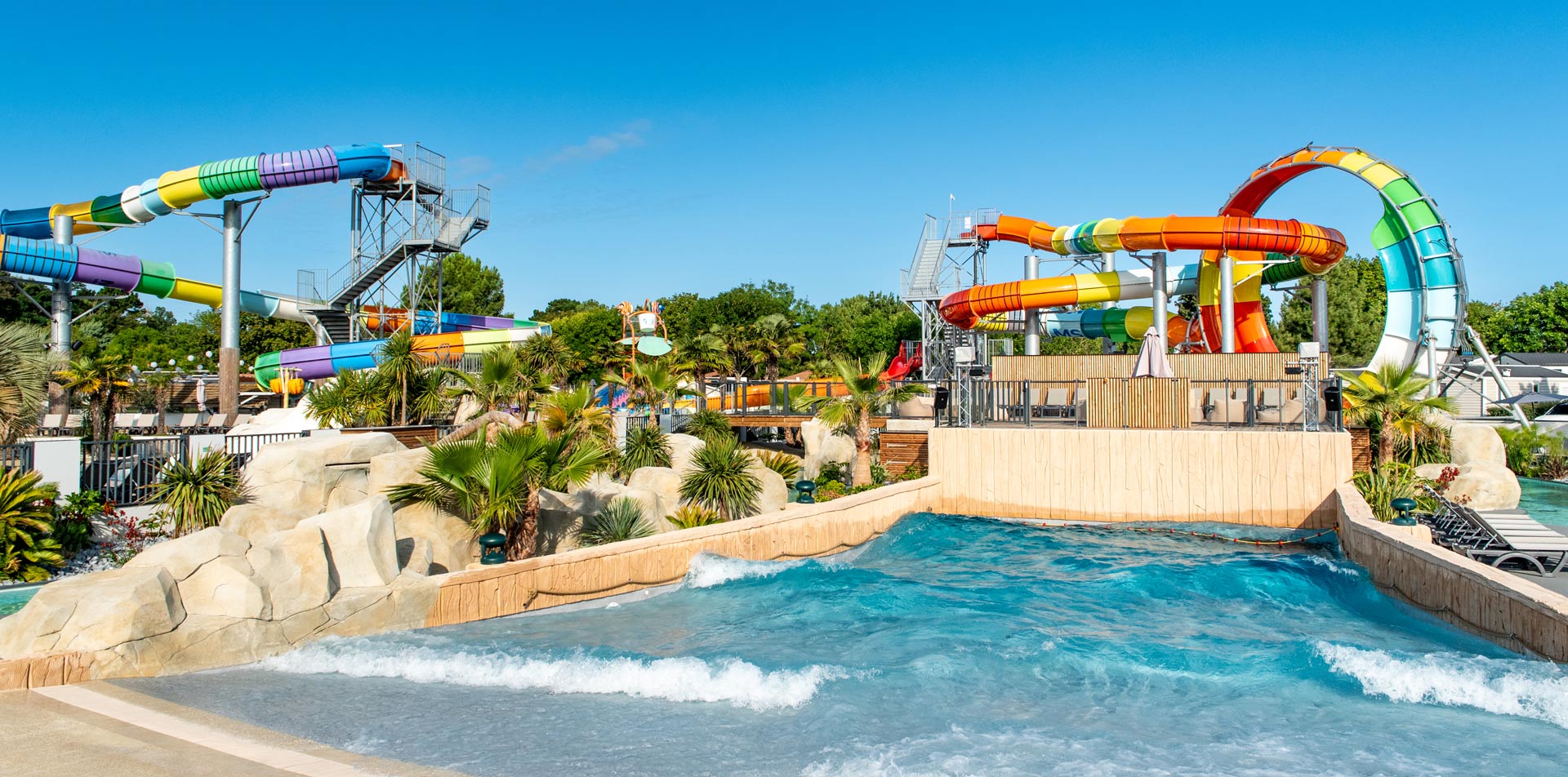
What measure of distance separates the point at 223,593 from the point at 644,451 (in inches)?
402

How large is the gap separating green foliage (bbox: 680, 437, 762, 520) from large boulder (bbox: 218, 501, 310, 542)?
6.28 m

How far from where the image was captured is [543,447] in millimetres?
12359

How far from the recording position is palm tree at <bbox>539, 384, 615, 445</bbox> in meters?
14.5

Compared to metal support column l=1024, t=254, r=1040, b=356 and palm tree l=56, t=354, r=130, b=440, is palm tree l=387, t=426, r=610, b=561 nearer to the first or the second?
palm tree l=56, t=354, r=130, b=440

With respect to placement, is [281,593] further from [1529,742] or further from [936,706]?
[1529,742]

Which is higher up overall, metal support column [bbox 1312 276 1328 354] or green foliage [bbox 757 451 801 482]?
metal support column [bbox 1312 276 1328 354]

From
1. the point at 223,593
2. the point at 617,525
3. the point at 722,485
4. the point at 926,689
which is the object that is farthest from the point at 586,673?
the point at 722,485

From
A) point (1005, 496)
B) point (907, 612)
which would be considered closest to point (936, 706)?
point (907, 612)

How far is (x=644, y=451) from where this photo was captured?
1933 centimetres

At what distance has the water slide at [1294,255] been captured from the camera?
24.5 m

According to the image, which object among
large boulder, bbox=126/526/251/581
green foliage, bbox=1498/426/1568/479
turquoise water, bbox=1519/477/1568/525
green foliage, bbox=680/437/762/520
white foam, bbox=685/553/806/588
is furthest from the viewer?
green foliage, bbox=1498/426/1568/479

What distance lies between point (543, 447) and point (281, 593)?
3544 mm

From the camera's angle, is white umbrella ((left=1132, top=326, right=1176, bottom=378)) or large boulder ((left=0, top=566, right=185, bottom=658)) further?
white umbrella ((left=1132, top=326, right=1176, bottom=378))

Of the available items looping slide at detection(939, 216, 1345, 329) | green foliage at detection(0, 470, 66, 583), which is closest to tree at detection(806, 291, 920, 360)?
looping slide at detection(939, 216, 1345, 329)
